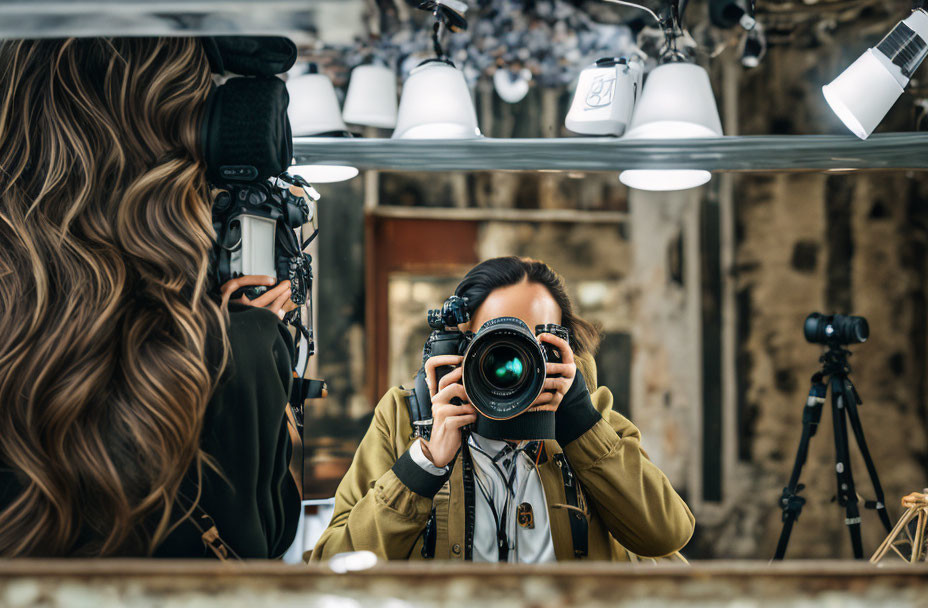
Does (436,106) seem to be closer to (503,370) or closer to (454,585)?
(503,370)

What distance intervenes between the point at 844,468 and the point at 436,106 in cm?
129

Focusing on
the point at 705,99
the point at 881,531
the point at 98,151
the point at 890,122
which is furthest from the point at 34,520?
the point at 881,531

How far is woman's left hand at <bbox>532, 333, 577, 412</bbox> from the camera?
2.93 feet

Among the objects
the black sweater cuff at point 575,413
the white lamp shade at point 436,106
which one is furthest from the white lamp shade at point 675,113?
the black sweater cuff at point 575,413

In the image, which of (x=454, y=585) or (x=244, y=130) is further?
(x=244, y=130)

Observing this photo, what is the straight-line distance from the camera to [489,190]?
8.34 ft

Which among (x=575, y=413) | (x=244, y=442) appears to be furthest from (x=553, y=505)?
(x=244, y=442)

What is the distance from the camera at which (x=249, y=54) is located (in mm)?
665

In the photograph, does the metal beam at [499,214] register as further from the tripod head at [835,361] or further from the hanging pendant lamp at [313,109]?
the tripod head at [835,361]

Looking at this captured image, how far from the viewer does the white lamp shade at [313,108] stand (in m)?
1.37

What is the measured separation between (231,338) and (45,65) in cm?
31

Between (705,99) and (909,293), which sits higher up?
(705,99)

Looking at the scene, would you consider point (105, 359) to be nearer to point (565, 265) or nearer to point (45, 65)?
point (45, 65)

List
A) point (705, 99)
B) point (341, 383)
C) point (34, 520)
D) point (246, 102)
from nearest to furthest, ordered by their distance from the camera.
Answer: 1. point (34, 520)
2. point (246, 102)
3. point (705, 99)
4. point (341, 383)
